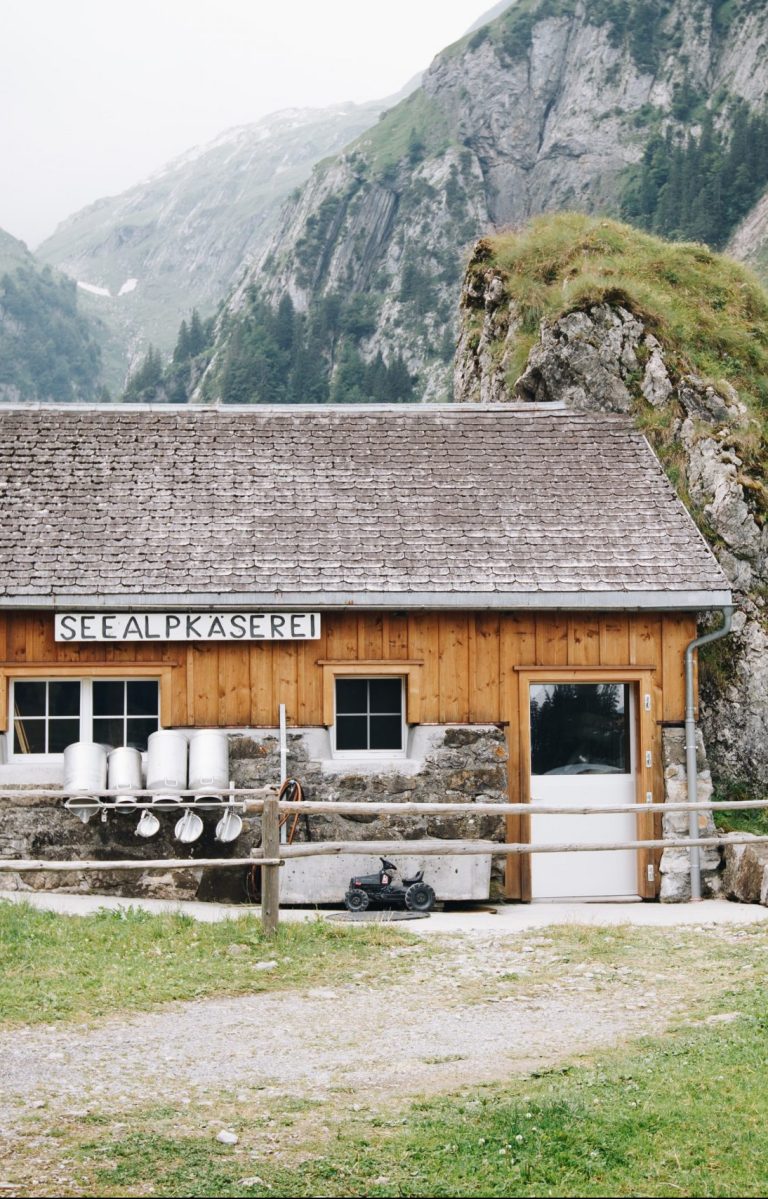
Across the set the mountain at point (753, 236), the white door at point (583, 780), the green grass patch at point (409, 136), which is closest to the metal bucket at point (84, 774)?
the white door at point (583, 780)

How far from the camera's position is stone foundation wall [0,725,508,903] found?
39.5ft

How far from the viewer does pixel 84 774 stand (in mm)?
12047

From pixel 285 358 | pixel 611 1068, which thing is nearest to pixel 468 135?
pixel 285 358

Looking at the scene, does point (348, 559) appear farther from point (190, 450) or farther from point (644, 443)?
point (644, 443)

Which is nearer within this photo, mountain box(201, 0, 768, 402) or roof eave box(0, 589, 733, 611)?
roof eave box(0, 589, 733, 611)

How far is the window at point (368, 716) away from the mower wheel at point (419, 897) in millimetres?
1768

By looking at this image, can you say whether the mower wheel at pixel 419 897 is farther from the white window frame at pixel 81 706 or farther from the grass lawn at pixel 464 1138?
the grass lawn at pixel 464 1138

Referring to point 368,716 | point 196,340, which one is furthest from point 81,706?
point 196,340

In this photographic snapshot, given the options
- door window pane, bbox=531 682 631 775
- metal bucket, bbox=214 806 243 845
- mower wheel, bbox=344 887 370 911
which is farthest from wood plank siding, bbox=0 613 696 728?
mower wheel, bbox=344 887 370 911

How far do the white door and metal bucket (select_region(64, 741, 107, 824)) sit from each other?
4.58 meters

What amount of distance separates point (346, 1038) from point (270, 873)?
Answer: 245 cm

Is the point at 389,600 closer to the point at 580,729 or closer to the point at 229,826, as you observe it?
the point at 580,729

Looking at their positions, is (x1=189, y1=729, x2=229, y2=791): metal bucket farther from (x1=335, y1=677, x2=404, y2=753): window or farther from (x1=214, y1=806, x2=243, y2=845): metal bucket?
(x1=335, y1=677, x2=404, y2=753): window

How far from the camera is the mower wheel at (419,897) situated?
1137 cm
